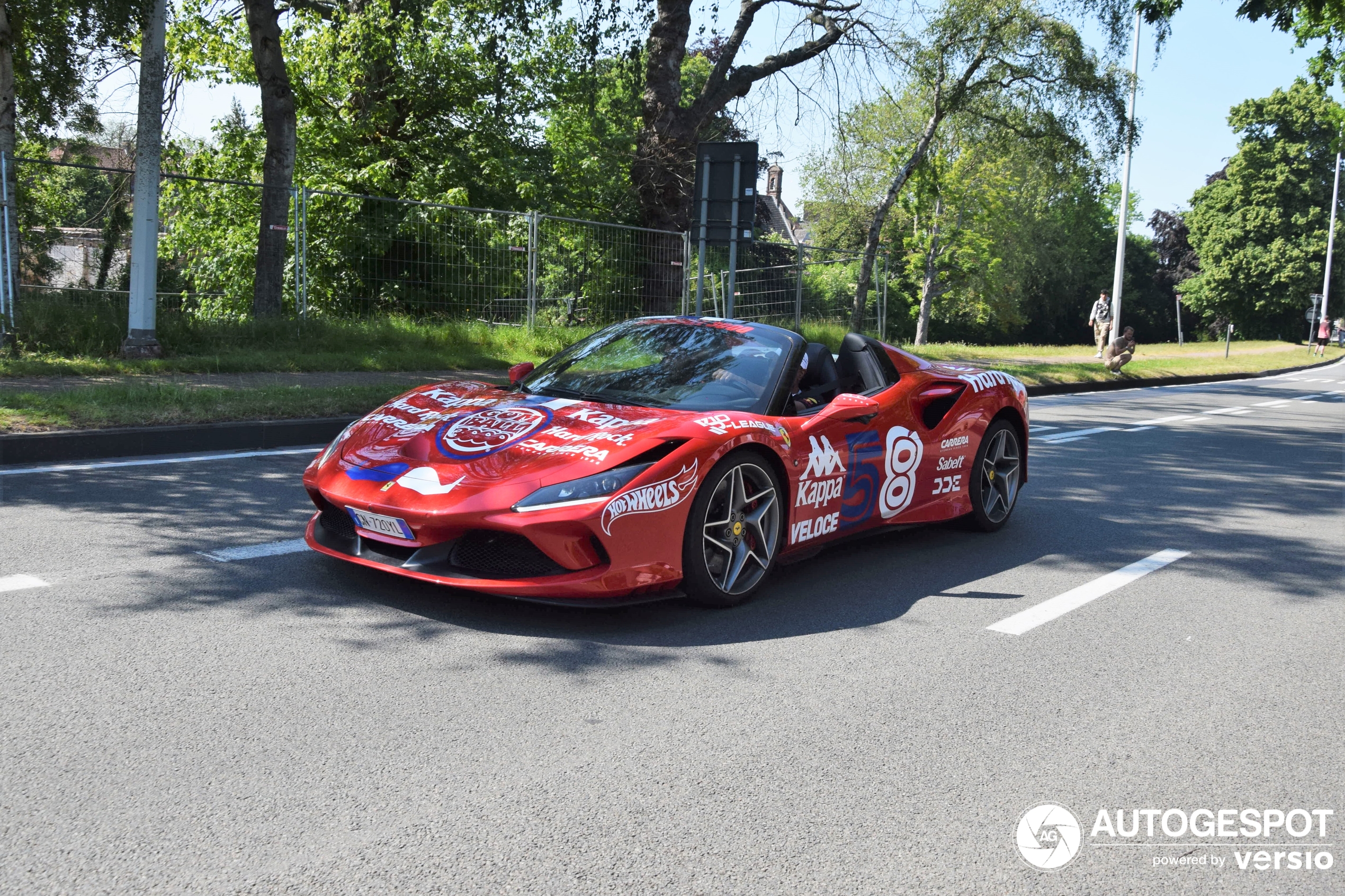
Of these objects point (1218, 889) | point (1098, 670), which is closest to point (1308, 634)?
point (1098, 670)

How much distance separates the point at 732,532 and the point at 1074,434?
8750mm

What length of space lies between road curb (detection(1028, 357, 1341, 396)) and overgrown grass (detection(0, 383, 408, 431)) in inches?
518

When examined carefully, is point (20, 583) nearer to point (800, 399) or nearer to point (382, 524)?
point (382, 524)

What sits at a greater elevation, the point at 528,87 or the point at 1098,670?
the point at 528,87

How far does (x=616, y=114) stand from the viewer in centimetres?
2680

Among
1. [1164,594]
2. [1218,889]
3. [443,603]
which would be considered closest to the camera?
[1218,889]

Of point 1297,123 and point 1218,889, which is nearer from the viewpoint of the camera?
point 1218,889

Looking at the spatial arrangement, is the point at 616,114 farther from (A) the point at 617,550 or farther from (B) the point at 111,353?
(A) the point at 617,550

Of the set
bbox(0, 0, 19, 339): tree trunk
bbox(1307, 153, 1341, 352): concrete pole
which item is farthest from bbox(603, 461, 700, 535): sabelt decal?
bbox(1307, 153, 1341, 352): concrete pole

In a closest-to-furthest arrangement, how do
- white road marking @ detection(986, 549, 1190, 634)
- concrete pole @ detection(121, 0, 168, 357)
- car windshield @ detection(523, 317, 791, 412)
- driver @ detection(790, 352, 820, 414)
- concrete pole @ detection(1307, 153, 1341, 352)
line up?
white road marking @ detection(986, 549, 1190, 634), car windshield @ detection(523, 317, 791, 412), driver @ detection(790, 352, 820, 414), concrete pole @ detection(121, 0, 168, 357), concrete pole @ detection(1307, 153, 1341, 352)

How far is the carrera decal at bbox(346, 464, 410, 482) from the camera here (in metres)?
4.49

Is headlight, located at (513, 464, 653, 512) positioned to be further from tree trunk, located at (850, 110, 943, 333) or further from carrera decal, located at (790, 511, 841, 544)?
tree trunk, located at (850, 110, 943, 333)

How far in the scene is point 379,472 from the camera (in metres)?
4.54

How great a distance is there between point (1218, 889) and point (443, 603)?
296 cm
